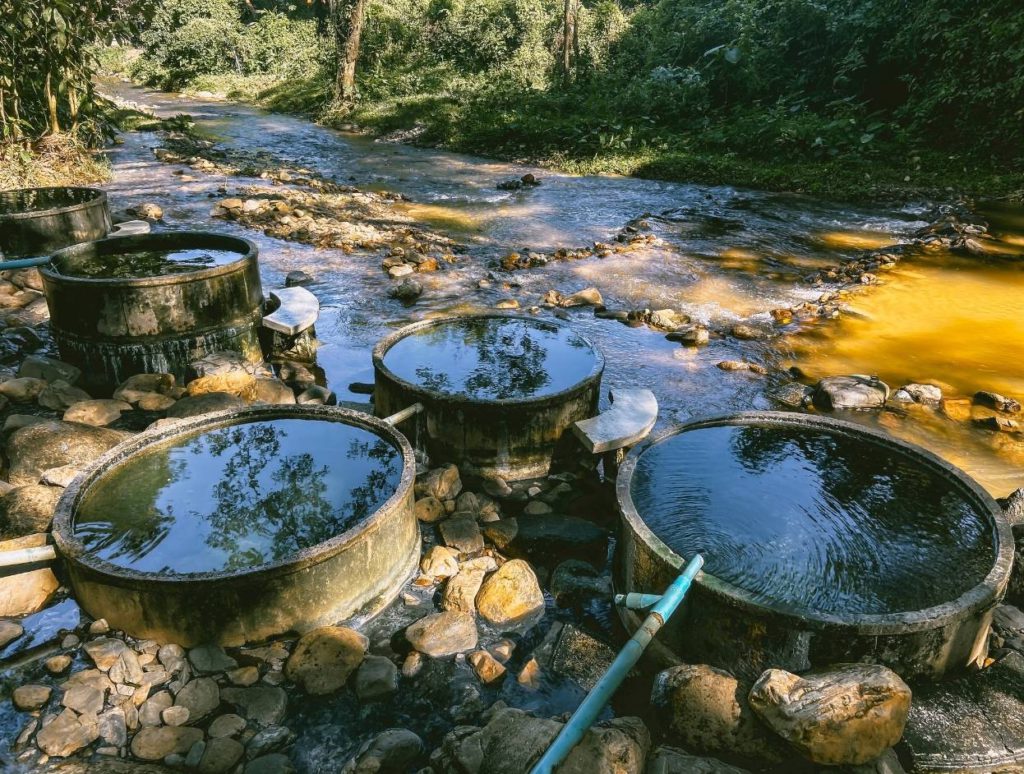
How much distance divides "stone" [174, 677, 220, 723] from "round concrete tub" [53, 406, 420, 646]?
21 centimetres

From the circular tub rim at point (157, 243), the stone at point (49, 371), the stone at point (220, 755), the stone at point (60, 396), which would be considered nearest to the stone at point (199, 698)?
the stone at point (220, 755)

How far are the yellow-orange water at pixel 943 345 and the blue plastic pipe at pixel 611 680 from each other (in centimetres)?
356

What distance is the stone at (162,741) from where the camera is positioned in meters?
2.76

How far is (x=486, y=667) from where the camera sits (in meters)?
3.33

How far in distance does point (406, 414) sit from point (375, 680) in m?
1.96

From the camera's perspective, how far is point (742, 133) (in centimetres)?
1814

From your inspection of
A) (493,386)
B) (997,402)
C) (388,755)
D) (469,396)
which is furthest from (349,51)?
(388,755)

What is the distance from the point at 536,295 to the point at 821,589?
6187 millimetres

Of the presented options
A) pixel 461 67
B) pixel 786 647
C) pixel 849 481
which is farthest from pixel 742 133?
pixel 786 647

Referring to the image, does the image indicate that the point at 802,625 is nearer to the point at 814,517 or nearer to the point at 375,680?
the point at 814,517

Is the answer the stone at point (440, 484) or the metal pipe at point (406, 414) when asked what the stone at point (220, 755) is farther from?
the metal pipe at point (406, 414)

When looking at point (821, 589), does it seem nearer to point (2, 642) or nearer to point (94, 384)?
point (2, 642)

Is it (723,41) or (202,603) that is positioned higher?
(723,41)

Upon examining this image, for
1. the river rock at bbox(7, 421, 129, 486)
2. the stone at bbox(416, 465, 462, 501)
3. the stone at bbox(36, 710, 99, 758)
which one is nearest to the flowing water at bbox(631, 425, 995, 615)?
the stone at bbox(416, 465, 462, 501)
